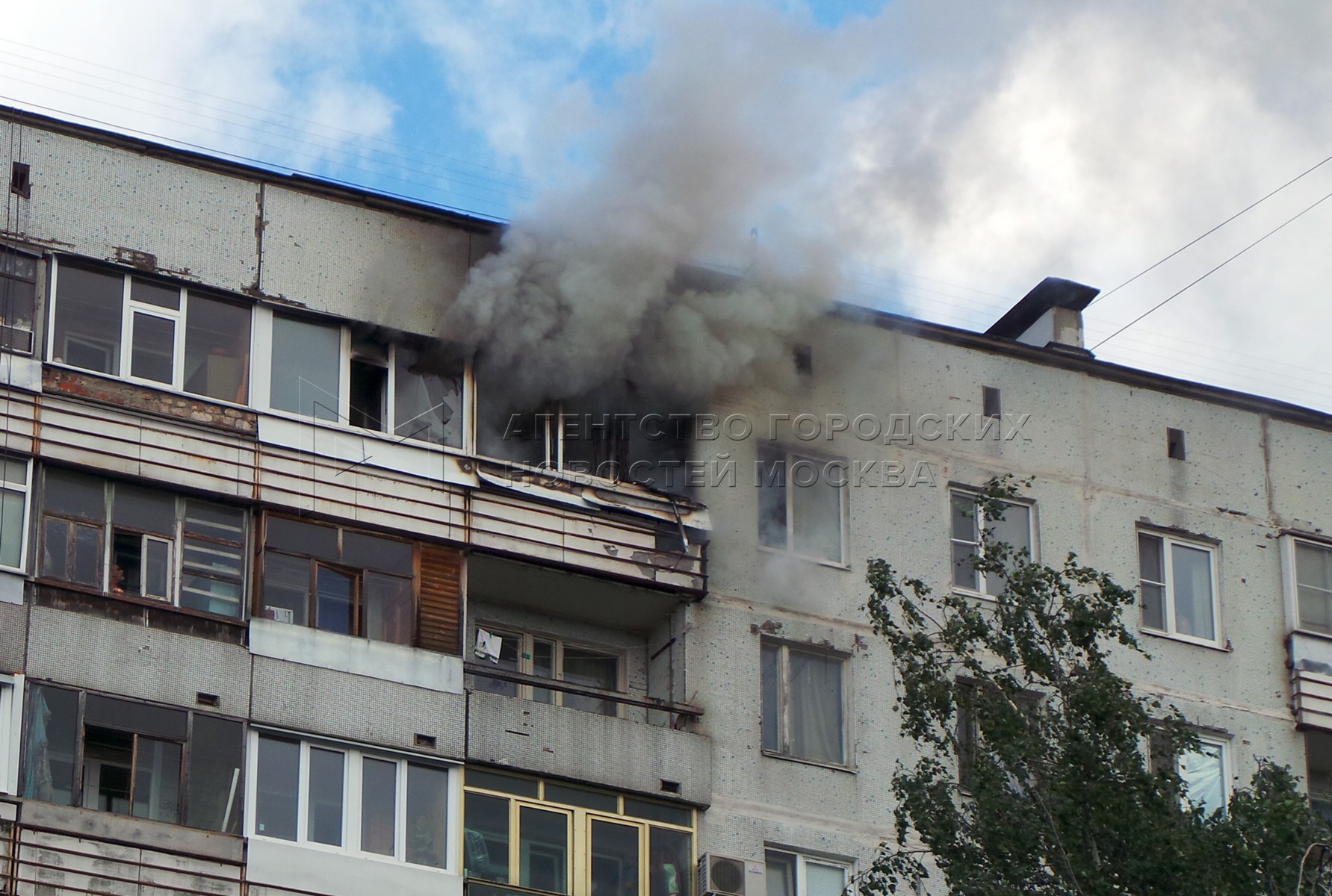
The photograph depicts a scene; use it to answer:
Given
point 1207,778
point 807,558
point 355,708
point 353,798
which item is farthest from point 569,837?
point 1207,778

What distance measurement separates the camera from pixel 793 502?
3042cm

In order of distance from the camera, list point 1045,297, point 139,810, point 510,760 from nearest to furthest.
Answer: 1. point 139,810
2. point 510,760
3. point 1045,297

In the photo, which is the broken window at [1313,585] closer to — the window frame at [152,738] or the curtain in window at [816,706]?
the curtain in window at [816,706]

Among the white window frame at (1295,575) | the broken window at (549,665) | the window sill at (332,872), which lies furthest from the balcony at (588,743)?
the white window frame at (1295,575)

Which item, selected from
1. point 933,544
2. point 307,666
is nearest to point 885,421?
point 933,544

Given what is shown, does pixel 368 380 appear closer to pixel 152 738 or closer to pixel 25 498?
pixel 25 498

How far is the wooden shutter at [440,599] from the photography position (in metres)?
27.6

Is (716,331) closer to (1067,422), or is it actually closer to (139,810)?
(1067,422)

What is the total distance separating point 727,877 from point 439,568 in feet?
14.8

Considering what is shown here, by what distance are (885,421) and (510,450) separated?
480cm

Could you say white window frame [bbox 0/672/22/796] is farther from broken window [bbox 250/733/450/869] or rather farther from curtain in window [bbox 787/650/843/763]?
curtain in window [bbox 787/650/843/763]

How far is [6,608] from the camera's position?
25234mm

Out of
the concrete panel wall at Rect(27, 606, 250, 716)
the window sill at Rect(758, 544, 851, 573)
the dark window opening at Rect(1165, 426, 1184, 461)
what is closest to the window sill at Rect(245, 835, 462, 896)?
the concrete panel wall at Rect(27, 606, 250, 716)

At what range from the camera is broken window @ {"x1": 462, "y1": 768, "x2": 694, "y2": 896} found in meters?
26.9
